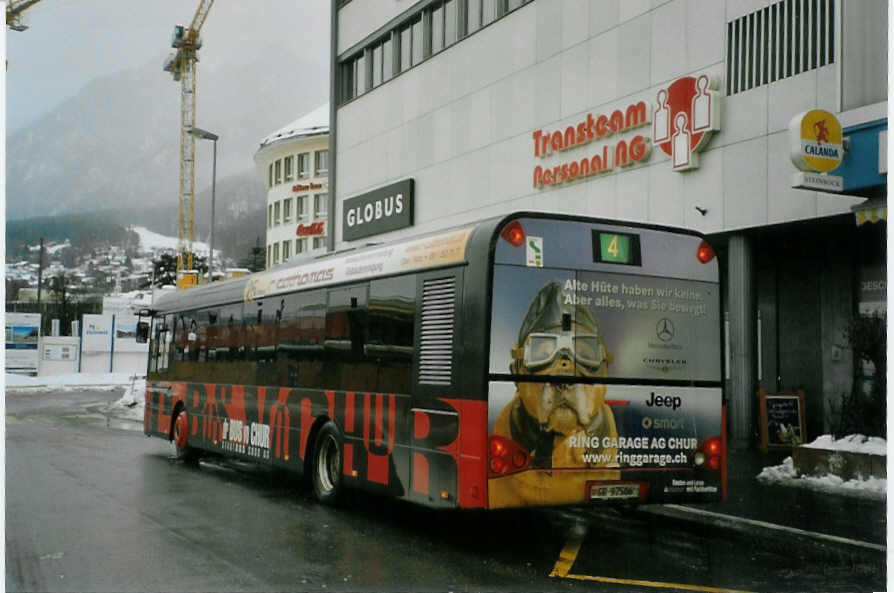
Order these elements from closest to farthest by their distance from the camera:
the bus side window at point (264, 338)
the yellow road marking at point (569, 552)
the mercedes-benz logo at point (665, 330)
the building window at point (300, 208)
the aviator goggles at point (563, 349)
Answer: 1. the yellow road marking at point (569, 552)
2. the aviator goggles at point (563, 349)
3. the mercedes-benz logo at point (665, 330)
4. the bus side window at point (264, 338)
5. the building window at point (300, 208)

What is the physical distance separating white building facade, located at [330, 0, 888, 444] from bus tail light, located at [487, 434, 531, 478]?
4.06m

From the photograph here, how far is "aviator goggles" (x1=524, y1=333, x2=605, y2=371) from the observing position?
26.3 ft

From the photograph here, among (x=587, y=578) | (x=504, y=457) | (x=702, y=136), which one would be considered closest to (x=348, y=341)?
(x=504, y=457)

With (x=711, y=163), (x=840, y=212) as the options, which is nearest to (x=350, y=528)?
(x=840, y=212)

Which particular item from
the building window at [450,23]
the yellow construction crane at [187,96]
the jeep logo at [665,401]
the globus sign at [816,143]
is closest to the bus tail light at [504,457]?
the jeep logo at [665,401]

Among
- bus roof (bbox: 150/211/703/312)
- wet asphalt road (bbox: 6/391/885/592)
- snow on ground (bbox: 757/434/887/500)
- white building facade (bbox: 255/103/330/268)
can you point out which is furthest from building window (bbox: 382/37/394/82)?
snow on ground (bbox: 757/434/887/500)

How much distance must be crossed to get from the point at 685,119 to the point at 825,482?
6584 millimetres

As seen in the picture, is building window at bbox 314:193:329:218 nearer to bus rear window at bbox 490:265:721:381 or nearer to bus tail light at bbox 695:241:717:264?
bus tail light at bbox 695:241:717:264

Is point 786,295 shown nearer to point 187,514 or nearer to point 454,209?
point 454,209

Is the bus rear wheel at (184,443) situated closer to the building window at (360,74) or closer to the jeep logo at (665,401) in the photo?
the jeep logo at (665,401)

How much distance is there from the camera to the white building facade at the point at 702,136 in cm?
1370

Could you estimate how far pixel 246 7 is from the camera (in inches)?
354

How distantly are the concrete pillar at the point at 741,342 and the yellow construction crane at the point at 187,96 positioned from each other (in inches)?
377

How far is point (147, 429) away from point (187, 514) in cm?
725
